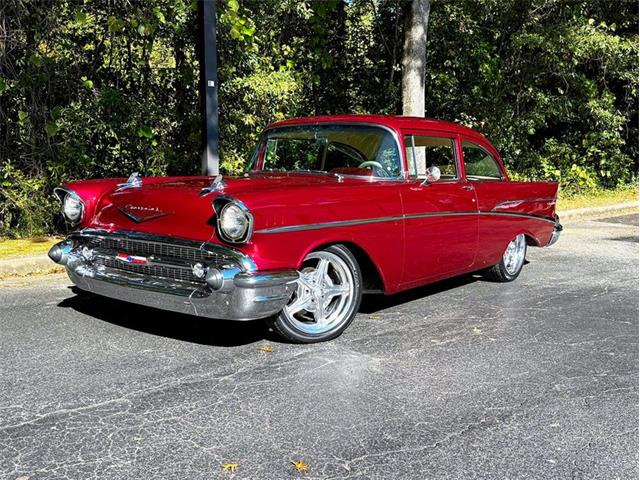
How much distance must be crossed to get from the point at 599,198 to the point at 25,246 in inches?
474

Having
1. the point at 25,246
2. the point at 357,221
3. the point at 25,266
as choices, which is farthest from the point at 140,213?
the point at 25,246

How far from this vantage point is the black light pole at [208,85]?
26.5 feet

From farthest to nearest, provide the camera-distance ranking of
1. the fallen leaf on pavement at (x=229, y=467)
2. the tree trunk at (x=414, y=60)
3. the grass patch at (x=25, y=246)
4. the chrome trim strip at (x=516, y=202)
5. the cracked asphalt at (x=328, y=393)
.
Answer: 1. the tree trunk at (x=414, y=60)
2. the grass patch at (x=25, y=246)
3. the chrome trim strip at (x=516, y=202)
4. the cracked asphalt at (x=328, y=393)
5. the fallen leaf on pavement at (x=229, y=467)

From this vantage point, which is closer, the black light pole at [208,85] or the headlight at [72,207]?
the headlight at [72,207]

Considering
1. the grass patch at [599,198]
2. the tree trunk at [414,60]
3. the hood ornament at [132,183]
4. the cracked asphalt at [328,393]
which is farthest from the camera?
the grass patch at [599,198]

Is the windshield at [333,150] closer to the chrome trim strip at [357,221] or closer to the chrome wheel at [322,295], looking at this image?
the chrome trim strip at [357,221]

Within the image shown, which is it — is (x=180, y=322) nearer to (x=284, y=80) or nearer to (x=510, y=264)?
(x=510, y=264)

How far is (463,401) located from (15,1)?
776 cm

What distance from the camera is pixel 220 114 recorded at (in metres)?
10.6

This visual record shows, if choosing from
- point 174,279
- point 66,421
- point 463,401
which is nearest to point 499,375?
point 463,401

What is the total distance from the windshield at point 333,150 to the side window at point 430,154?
0.16 meters

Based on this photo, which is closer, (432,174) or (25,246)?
(432,174)

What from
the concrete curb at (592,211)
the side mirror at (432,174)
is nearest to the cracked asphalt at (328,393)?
the side mirror at (432,174)

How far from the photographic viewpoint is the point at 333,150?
5.57m
